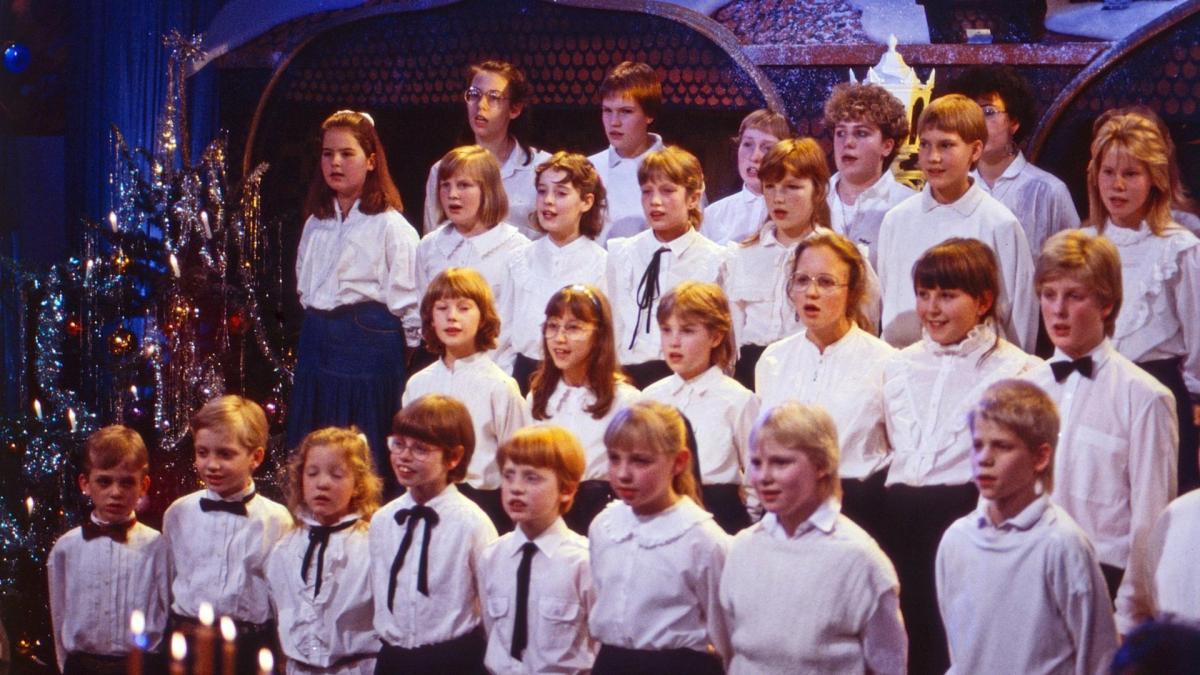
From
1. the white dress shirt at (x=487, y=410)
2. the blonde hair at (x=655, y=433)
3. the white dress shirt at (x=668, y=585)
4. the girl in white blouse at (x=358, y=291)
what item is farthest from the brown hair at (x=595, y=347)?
the girl in white blouse at (x=358, y=291)

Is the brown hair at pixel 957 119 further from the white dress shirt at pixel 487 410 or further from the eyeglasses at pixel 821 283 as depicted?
the white dress shirt at pixel 487 410

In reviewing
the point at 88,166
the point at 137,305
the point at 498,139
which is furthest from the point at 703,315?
the point at 88,166

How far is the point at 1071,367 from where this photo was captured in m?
3.89

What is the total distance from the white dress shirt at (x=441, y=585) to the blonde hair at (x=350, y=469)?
0.86 ft

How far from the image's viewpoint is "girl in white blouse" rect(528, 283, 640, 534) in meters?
4.65

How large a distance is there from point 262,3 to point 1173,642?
6.74m

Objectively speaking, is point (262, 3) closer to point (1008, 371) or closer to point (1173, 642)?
point (1008, 371)

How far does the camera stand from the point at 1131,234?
178 inches

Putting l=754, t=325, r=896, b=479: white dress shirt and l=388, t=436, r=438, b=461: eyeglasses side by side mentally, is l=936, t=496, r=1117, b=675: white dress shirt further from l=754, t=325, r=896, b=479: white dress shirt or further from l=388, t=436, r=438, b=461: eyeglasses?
l=388, t=436, r=438, b=461: eyeglasses

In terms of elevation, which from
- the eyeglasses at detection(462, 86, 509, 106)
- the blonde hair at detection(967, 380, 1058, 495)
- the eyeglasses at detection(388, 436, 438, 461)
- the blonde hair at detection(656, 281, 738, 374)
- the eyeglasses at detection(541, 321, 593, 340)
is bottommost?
the eyeglasses at detection(388, 436, 438, 461)

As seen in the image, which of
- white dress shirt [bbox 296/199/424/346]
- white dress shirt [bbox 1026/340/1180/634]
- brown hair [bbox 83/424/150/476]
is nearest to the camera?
white dress shirt [bbox 1026/340/1180/634]

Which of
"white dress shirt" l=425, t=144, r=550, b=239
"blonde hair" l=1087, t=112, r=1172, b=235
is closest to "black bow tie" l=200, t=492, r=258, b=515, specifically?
"white dress shirt" l=425, t=144, r=550, b=239

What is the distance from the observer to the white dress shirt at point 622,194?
5.78 metres

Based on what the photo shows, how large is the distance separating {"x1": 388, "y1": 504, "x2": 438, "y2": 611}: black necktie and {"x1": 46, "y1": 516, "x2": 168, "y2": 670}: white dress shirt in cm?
88
